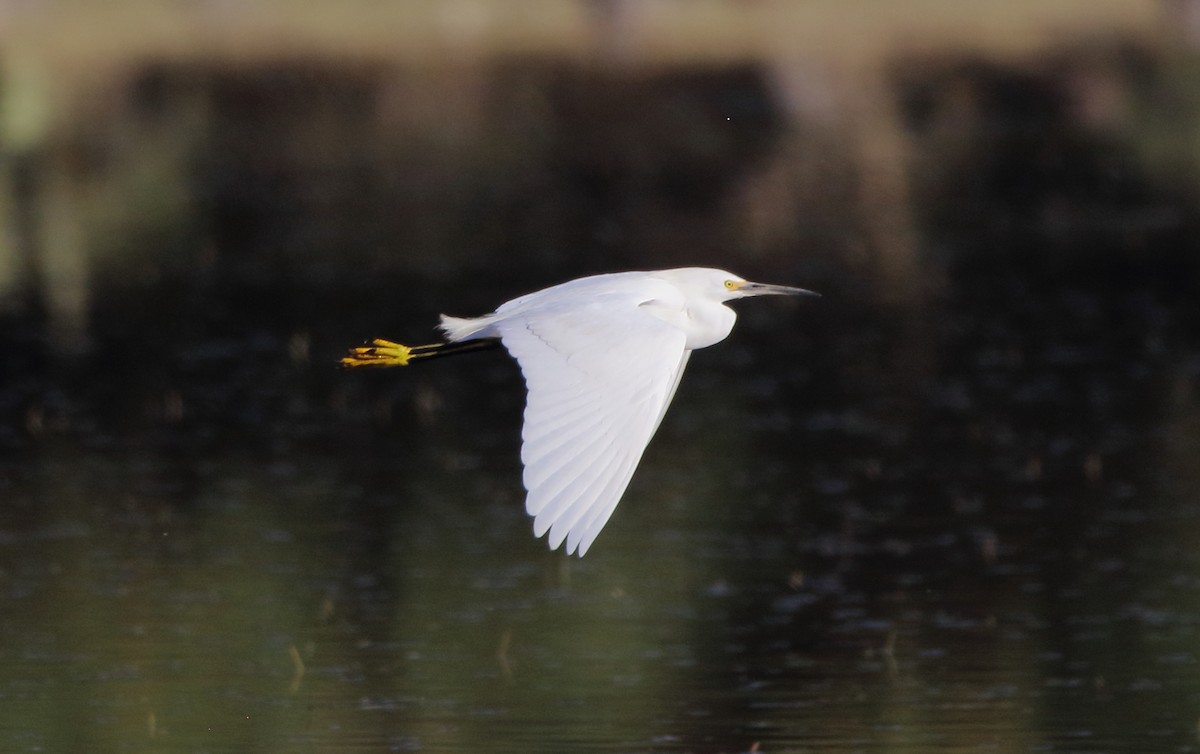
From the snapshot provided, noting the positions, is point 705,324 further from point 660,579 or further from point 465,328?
point 660,579

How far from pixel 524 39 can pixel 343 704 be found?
54.0 feet

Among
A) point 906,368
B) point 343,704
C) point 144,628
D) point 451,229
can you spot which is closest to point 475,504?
point 144,628

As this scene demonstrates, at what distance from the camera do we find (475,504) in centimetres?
845

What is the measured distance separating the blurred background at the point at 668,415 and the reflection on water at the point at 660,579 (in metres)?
0.02

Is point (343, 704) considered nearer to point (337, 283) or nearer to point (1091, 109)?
point (337, 283)

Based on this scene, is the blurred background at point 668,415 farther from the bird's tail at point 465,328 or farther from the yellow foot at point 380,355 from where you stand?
the bird's tail at point 465,328

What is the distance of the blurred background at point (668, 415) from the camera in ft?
20.2

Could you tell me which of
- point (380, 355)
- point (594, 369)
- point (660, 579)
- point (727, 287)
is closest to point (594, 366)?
point (594, 369)

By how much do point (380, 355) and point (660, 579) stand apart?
156cm

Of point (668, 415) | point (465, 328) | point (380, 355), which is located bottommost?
point (668, 415)

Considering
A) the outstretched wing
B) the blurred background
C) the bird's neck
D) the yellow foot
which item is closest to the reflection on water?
the blurred background

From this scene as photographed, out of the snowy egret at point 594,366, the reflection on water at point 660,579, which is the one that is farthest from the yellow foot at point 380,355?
the reflection on water at point 660,579

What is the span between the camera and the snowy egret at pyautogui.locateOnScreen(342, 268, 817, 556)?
4094mm

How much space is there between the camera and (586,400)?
445 cm
